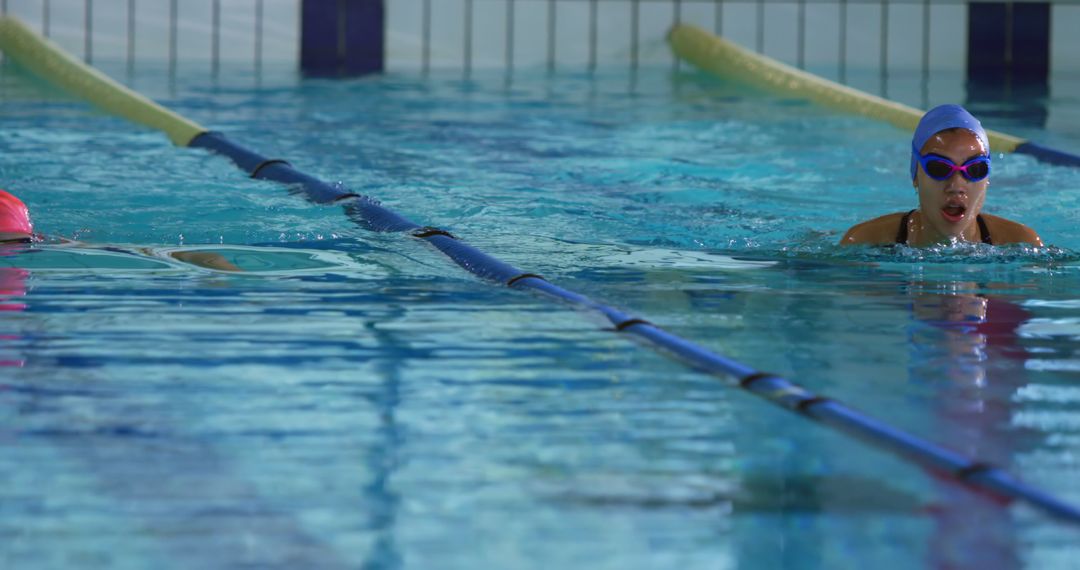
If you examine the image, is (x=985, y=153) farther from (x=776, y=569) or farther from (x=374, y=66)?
(x=374, y=66)

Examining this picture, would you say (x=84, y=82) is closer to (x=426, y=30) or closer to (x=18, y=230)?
(x=426, y=30)

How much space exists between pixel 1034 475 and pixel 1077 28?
628 inches

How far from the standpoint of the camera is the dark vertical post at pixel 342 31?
55.9 feet


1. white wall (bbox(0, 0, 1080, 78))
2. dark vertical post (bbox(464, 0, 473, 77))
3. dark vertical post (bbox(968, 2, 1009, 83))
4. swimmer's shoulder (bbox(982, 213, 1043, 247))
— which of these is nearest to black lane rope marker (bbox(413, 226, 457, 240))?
swimmer's shoulder (bbox(982, 213, 1043, 247))

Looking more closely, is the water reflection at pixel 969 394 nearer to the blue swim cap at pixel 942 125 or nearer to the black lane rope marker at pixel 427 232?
the blue swim cap at pixel 942 125

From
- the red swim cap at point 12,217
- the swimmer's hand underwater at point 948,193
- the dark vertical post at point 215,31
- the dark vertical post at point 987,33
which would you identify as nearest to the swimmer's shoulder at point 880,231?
the swimmer's hand underwater at point 948,193

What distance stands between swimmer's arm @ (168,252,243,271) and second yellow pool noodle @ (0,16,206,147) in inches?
170

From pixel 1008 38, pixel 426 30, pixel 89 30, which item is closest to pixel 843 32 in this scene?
pixel 1008 38

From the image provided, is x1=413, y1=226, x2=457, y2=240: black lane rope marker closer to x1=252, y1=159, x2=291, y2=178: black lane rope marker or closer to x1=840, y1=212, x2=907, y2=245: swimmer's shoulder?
x1=840, y1=212, x2=907, y2=245: swimmer's shoulder

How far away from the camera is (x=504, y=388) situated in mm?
3361

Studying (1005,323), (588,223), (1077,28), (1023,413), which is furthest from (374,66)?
(1023,413)

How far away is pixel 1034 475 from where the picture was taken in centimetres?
275

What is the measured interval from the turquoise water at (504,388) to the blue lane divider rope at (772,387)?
0.16 ft

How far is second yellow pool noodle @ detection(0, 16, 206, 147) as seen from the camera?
33.5ft
